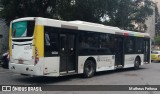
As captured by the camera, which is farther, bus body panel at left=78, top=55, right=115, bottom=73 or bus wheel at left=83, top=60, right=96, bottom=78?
bus wheel at left=83, top=60, right=96, bottom=78

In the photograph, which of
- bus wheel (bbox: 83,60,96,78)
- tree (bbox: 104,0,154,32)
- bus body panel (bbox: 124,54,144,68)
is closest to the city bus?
bus wheel (bbox: 83,60,96,78)

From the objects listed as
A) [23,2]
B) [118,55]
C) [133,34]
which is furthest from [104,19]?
[118,55]

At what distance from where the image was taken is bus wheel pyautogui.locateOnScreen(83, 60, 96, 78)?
14.7m

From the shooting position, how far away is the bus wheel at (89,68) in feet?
48.4

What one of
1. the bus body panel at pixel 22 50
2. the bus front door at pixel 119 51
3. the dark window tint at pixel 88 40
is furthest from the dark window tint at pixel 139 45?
the bus body panel at pixel 22 50

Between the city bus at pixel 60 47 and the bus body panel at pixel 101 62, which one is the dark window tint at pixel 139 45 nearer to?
the city bus at pixel 60 47

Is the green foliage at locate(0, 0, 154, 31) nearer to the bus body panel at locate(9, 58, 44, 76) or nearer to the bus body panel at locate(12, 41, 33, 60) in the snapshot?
the bus body panel at locate(12, 41, 33, 60)

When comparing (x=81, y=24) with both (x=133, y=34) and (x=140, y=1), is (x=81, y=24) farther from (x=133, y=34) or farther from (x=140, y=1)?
(x=140, y=1)

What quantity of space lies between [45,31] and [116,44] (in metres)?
6.75

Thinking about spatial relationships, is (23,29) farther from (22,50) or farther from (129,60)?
(129,60)

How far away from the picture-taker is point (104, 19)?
33.0 m

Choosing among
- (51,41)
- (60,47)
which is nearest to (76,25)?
(60,47)

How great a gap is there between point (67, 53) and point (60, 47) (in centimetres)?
63

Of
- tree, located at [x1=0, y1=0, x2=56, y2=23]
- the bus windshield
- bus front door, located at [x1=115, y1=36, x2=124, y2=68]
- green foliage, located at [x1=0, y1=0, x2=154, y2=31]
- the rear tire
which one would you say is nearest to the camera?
the bus windshield
